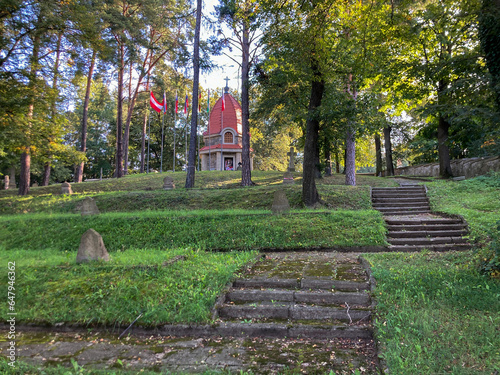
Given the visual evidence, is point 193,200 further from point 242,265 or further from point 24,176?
point 24,176

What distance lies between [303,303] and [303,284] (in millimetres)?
615

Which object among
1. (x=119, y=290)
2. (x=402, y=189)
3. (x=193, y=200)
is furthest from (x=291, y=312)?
(x=402, y=189)

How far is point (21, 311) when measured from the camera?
5.29 metres

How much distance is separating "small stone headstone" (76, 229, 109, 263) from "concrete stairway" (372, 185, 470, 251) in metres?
7.56

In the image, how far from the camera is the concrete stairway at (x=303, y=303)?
443 cm

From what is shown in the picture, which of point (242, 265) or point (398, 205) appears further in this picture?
point (398, 205)

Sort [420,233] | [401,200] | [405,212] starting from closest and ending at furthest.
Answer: [420,233], [405,212], [401,200]

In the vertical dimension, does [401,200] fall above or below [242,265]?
above

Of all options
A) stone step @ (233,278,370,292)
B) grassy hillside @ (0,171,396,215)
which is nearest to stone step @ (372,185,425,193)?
grassy hillside @ (0,171,396,215)

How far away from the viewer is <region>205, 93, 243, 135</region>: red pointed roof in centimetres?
3903

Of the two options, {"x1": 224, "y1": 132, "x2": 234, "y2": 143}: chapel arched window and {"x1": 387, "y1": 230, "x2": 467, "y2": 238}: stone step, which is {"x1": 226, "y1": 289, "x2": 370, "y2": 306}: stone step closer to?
{"x1": 387, "y1": 230, "x2": 467, "y2": 238}: stone step

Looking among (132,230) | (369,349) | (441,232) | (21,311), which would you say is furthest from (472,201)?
(21,311)

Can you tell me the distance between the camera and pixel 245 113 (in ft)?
60.7

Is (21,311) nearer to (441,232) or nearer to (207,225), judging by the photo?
(207,225)
